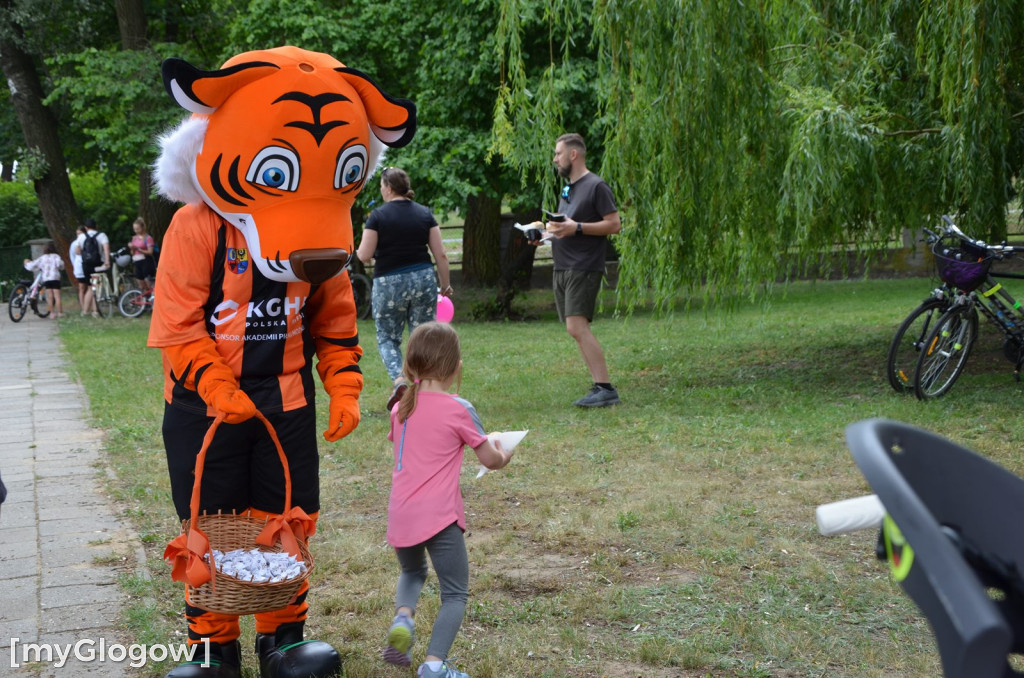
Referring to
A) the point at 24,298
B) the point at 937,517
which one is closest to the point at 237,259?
the point at 937,517

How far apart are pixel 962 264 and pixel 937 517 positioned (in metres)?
6.35

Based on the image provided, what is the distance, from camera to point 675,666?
3.62 metres

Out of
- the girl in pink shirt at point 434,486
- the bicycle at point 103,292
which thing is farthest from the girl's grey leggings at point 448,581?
the bicycle at point 103,292

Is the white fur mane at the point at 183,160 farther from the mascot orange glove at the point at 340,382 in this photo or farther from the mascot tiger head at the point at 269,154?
the mascot orange glove at the point at 340,382

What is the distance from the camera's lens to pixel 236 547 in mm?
3461

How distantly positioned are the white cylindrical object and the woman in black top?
19.9 feet

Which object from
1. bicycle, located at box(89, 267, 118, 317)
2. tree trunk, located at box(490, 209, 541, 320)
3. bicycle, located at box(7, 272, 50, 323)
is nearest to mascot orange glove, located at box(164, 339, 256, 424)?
tree trunk, located at box(490, 209, 541, 320)

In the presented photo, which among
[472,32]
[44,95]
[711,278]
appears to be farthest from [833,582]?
[44,95]

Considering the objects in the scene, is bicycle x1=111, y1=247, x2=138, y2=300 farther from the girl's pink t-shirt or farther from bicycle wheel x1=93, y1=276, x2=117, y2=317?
the girl's pink t-shirt

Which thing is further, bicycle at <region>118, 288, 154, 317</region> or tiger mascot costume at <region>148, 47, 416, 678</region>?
bicycle at <region>118, 288, 154, 317</region>

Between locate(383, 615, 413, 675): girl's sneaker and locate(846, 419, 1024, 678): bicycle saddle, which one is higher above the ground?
locate(846, 419, 1024, 678): bicycle saddle

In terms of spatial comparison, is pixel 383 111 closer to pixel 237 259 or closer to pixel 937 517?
pixel 237 259

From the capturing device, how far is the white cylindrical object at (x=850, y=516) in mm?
1673

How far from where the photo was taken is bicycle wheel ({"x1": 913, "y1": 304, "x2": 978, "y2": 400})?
7.66m
